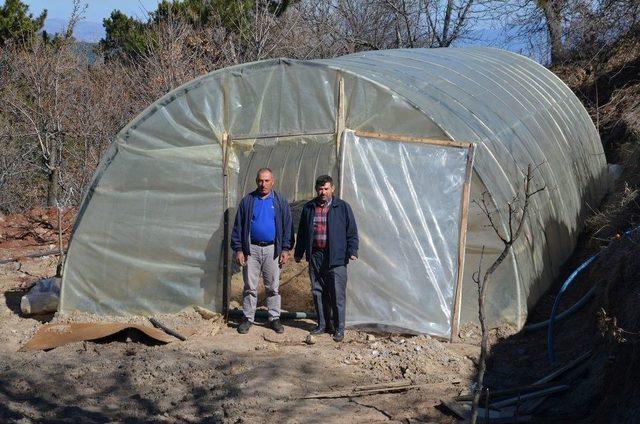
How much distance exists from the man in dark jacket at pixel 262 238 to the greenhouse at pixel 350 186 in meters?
0.58

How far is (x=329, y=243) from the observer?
29.6ft

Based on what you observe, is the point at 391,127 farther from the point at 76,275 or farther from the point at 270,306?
the point at 76,275

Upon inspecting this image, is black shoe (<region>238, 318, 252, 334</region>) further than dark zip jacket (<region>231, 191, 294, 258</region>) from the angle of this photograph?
Yes

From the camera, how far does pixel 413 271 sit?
30.1 feet

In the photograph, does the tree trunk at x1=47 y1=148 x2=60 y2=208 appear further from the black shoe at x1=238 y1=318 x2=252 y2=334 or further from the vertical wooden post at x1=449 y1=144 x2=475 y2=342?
the vertical wooden post at x1=449 y1=144 x2=475 y2=342

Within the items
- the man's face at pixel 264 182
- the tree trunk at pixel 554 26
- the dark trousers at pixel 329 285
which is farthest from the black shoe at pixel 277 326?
the tree trunk at pixel 554 26

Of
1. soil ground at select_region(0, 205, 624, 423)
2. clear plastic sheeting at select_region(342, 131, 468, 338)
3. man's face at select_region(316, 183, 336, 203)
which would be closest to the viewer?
soil ground at select_region(0, 205, 624, 423)

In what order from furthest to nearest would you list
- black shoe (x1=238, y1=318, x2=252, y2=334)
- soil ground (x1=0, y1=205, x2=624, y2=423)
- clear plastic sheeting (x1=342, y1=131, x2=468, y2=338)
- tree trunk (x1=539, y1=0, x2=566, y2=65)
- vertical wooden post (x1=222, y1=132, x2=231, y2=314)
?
1. tree trunk (x1=539, y1=0, x2=566, y2=65)
2. vertical wooden post (x1=222, y1=132, x2=231, y2=314)
3. black shoe (x1=238, y1=318, x2=252, y2=334)
4. clear plastic sheeting (x1=342, y1=131, x2=468, y2=338)
5. soil ground (x1=0, y1=205, x2=624, y2=423)

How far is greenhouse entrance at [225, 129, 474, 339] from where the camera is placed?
9.07 metres

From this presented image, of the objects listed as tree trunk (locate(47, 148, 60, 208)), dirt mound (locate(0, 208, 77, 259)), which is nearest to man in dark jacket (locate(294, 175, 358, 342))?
dirt mound (locate(0, 208, 77, 259))

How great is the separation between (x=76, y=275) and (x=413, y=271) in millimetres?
3701

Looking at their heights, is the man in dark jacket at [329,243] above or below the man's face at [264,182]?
below

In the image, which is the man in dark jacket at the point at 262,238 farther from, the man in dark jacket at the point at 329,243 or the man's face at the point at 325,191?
the man's face at the point at 325,191

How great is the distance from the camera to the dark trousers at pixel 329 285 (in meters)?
9.09
